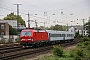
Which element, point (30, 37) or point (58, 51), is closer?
point (58, 51)

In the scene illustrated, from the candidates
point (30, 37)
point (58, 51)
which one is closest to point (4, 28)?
point (30, 37)

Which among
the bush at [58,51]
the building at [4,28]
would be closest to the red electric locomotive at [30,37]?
the bush at [58,51]

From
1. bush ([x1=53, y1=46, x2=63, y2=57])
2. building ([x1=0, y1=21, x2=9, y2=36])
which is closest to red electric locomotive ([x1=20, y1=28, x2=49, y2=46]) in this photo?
bush ([x1=53, y1=46, x2=63, y2=57])

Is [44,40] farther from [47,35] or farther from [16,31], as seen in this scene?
[16,31]

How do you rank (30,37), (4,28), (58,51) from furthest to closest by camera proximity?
(4,28)
(30,37)
(58,51)

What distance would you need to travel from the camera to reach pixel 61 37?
5159 centimetres

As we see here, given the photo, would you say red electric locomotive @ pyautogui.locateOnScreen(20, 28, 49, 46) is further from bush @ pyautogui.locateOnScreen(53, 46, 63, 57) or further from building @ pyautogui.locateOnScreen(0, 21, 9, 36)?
building @ pyautogui.locateOnScreen(0, 21, 9, 36)

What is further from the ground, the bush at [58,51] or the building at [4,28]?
the building at [4,28]

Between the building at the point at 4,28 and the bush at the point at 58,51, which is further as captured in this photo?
the building at the point at 4,28

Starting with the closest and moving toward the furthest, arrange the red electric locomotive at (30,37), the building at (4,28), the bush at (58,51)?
the bush at (58,51) < the red electric locomotive at (30,37) < the building at (4,28)

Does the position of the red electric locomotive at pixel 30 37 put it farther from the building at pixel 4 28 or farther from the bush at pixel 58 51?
the building at pixel 4 28

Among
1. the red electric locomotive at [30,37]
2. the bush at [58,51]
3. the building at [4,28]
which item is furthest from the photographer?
the building at [4,28]

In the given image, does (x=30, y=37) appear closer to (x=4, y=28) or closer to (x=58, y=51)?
(x=58, y=51)

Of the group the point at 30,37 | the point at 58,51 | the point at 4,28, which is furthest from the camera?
the point at 4,28
